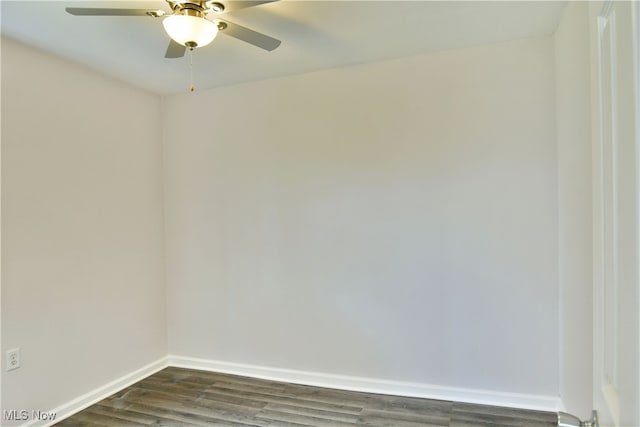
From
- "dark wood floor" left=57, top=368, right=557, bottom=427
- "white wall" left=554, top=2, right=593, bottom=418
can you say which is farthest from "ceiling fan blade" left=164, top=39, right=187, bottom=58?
"dark wood floor" left=57, top=368, right=557, bottom=427

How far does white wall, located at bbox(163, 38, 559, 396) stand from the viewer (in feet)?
8.50

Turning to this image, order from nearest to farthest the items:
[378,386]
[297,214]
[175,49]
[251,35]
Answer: [251,35] < [175,49] < [378,386] < [297,214]

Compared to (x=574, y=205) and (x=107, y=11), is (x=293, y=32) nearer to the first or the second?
(x=107, y=11)

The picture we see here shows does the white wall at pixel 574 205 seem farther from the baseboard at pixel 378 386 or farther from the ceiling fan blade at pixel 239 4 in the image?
the ceiling fan blade at pixel 239 4

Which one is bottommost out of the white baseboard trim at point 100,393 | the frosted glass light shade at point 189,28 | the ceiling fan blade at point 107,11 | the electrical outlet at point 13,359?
the white baseboard trim at point 100,393

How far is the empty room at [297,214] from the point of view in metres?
2.31

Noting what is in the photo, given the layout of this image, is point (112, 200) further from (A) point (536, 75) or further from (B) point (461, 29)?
(A) point (536, 75)

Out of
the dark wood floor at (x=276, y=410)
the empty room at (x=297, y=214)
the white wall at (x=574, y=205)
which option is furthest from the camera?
the dark wood floor at (x=276, y=410)

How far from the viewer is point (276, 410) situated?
2.69 meters

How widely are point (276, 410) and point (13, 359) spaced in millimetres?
1677

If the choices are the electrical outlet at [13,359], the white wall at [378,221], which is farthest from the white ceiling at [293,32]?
the electrical outlet at [13,359]

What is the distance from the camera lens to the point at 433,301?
2777 millimetres

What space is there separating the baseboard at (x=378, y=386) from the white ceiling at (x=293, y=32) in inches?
94.3

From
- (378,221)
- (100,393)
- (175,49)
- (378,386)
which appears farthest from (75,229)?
(378,386)
